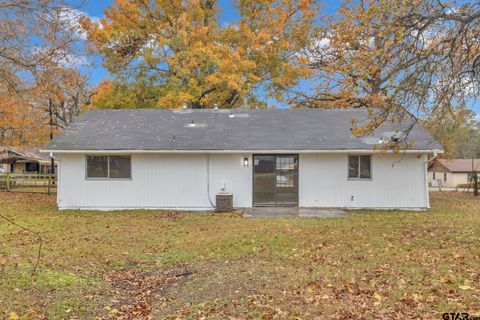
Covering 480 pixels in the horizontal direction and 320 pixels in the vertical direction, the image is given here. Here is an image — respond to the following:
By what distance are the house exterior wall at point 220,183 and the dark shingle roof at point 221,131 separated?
1.69ft

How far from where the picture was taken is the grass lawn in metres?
5.07

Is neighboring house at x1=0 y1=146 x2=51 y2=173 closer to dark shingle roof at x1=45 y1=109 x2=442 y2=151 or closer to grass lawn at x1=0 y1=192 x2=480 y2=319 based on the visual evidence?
dark shingle roof at x1=45 y1=109 x2=442 y2=151

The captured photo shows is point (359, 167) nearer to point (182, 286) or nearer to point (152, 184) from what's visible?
point (152, 184)

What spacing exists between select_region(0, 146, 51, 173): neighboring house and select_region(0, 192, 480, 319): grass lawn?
29205 mm

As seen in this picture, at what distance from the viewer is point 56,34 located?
10.5 metres

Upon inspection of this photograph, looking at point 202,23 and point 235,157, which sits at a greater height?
point 202,23

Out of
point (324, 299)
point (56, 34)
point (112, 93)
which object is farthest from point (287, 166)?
point (112, 93)

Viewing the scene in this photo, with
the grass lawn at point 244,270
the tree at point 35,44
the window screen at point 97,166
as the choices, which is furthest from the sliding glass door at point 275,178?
the tree at point 35,44

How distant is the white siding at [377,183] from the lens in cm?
1519

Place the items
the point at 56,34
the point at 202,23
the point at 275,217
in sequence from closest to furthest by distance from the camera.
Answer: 1. the point at 56,34
2. the point at 275,217
3. the point at 202,23

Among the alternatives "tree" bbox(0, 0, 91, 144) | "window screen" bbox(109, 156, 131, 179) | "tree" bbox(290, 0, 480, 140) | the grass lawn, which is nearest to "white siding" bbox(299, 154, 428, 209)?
the grass lawn

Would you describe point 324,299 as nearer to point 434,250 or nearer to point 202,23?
point 434,250

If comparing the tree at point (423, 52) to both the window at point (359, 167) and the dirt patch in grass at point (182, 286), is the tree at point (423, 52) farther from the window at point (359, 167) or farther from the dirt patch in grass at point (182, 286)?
the window at point (359, 167)

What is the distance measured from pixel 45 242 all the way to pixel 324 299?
22.5 ft
